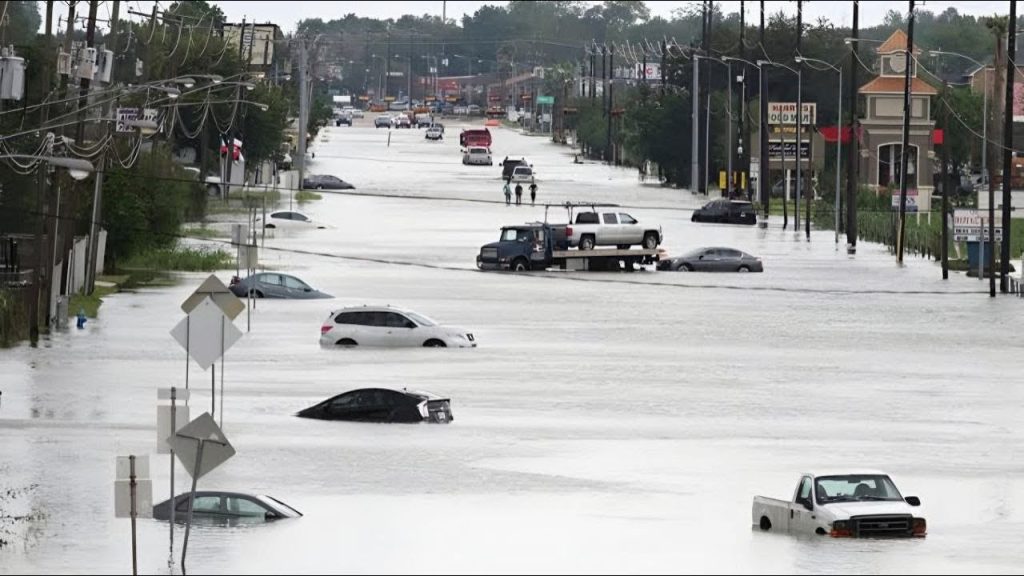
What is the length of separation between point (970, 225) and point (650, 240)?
38.9 ft

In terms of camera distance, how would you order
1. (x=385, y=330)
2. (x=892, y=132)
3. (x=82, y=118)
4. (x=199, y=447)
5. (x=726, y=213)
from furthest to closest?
(x=892, y=132), (x=726, y=213), (x=82, y=118), (x=385, y=330), (x=199, y=447)

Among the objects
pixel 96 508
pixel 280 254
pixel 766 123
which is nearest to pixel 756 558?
pixel 96 508

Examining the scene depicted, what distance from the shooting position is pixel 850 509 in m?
30.7

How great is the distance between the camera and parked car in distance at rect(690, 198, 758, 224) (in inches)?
4409

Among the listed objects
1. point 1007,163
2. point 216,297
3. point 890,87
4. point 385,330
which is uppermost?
point 890,87

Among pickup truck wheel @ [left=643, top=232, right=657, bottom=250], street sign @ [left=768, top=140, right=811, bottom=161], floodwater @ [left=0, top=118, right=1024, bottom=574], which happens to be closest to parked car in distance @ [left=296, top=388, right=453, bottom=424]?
floodwater @ [left=0, top=118, right=1024, bottom=574]

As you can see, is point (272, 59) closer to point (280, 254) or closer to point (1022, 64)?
point (1022, 64)

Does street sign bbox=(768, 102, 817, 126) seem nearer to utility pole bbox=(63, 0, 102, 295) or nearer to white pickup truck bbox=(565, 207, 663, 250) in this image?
white pickup truck bbox=(565, 207, 663, 250)

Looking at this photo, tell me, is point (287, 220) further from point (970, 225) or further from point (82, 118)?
point (82, 118)

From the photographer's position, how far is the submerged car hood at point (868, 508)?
1203 inches

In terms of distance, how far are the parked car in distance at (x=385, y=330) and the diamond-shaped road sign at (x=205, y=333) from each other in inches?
915

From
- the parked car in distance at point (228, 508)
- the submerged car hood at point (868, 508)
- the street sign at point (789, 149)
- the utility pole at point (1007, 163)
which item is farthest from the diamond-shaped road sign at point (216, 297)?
the street sign at point (789, 149)

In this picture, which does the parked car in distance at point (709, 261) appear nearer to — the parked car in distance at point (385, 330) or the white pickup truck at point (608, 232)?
the white pickup truck at point (608, 232)

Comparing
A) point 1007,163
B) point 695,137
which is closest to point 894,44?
point 695,137
